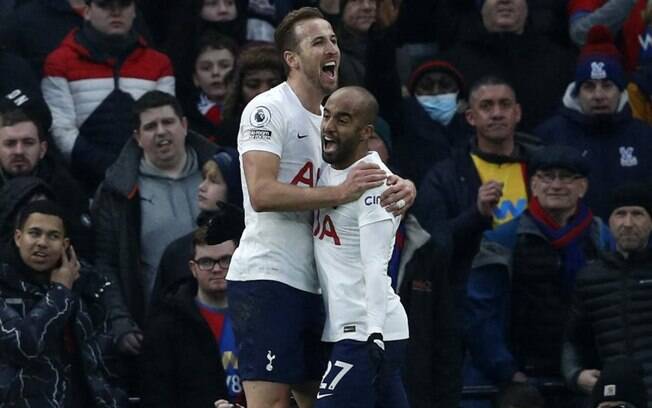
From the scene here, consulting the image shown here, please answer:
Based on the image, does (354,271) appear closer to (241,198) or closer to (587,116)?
(241,198)

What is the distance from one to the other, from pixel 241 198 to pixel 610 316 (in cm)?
234

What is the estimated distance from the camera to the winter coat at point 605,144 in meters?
14.1

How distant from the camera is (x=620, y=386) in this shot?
11.8 metres

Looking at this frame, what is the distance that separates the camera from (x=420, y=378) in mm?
12359

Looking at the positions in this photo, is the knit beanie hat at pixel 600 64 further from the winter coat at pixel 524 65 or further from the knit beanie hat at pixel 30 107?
the knit beanie hat at pixel 30 107

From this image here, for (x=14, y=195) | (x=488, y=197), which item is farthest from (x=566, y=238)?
(x=14, y=195)

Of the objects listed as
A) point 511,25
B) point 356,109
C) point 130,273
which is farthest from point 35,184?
point 511,25

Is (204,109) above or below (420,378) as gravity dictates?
above

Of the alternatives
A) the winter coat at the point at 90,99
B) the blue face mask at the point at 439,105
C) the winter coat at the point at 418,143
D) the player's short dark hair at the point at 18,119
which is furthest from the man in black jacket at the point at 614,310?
the player's short dark hair at the point at 18,119

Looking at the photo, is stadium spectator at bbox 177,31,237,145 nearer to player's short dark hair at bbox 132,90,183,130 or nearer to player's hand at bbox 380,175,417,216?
player's short dark hair at bbox 132,90,183,130

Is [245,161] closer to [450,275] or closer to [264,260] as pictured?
[264,260]

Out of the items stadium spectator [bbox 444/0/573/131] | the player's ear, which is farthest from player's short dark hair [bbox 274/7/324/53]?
stadium spectator [bbox 444/0/573/131]

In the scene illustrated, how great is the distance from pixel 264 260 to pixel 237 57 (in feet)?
13.9

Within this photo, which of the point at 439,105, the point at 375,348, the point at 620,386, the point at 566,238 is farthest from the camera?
the point at 439,105
